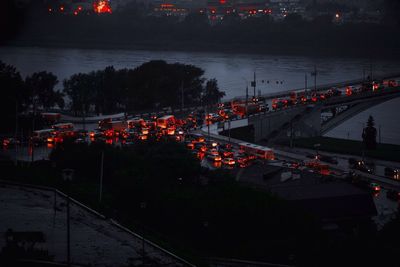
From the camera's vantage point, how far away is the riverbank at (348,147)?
5475 millimetres

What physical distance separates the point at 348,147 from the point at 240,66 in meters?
6.23

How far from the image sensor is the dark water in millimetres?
8289

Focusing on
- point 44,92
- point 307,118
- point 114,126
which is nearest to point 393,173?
point 114,126

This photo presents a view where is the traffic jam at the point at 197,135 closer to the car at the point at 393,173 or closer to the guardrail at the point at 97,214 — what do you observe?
the car at the point at 393,173

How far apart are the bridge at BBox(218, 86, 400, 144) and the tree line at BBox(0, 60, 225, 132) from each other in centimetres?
91

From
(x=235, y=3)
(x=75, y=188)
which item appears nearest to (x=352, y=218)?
(x=75, y=188)

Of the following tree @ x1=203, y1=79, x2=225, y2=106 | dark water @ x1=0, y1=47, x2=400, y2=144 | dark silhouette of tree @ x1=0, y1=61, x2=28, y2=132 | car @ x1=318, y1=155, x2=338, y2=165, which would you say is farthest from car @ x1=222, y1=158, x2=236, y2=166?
tree @ x1=203, y1=79, x2=225, y2=106

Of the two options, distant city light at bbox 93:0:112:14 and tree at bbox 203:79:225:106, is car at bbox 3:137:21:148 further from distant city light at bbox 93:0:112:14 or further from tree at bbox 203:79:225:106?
distant city light at bbox 93:0:112:14

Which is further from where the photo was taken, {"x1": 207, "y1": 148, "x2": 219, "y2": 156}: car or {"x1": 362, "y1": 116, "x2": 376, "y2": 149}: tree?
{"x1": 362, "y1": 116, "x2": 376, "y2": 149}: tree

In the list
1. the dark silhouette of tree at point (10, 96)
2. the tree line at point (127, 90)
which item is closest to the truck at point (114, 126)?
the dark silhouette of tree at point (10, 96)

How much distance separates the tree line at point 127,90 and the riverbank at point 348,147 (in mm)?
1318

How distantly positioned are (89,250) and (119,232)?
0.20 m

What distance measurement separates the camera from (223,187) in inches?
123

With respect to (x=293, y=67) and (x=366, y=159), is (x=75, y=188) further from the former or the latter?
(x=293, y=67)
